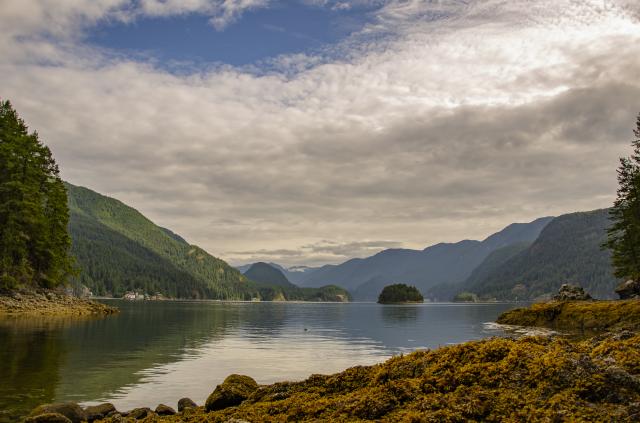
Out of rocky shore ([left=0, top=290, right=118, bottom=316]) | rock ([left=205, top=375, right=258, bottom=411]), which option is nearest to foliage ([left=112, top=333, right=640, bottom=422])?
rock ([left=205, top=375, right=258, bottom=411])

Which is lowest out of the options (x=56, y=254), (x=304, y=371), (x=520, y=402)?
(x=304, y=371)

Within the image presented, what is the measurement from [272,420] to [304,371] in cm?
2274

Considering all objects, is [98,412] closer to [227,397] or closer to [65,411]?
[65,411]

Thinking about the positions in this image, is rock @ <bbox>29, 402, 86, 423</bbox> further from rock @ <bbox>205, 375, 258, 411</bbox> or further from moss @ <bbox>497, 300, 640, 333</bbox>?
moss @ <bbox>497, 300, 640, 333</bbox>

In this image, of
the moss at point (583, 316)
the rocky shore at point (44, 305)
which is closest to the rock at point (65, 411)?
the moss at point (583, 316)

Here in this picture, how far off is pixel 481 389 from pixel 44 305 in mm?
98554

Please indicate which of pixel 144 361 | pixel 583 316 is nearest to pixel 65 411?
pixel 144 361

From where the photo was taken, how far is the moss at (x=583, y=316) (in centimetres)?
5819

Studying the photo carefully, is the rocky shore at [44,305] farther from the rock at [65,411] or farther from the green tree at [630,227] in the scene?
the green tree at [630,227]

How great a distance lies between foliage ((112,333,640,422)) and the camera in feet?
37.8

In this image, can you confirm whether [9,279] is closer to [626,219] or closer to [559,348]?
[559,348]

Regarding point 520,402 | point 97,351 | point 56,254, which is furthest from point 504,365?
point 56,254

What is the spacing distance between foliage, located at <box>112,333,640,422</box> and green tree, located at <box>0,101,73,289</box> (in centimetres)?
8715

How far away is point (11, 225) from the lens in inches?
3492
